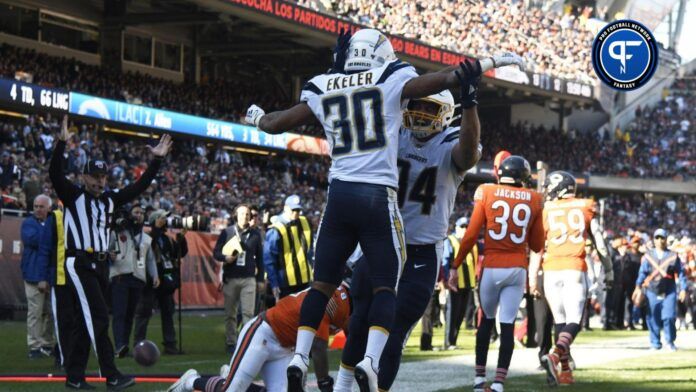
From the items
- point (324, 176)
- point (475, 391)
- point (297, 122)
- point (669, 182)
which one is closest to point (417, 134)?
point (297, 122)

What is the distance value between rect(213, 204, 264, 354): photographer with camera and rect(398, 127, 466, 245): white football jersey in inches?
285

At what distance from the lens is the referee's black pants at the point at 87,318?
30.2 ft

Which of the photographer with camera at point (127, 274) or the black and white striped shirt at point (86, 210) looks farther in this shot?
the photographer with camera at point (127, 274)

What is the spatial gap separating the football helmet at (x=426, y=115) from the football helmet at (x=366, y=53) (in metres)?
0.55

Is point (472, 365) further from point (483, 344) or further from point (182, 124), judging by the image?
point (182, 124)

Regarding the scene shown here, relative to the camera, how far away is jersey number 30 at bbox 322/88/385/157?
6309 millimetres

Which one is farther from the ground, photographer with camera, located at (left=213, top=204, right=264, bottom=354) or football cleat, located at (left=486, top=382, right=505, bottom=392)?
photographer with camera, located at (left=213, top=204, right=264, bottom=354)

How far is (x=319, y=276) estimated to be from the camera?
20.9ft

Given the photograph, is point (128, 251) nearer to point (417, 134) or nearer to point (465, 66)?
point (417, 134)

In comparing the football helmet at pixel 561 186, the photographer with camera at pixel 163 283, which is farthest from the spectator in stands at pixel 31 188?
the football helmet at pixel 561 186

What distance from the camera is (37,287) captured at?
1315 cm

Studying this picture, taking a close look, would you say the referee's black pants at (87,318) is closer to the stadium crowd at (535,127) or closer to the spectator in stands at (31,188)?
the spectator in stands at (31,188)

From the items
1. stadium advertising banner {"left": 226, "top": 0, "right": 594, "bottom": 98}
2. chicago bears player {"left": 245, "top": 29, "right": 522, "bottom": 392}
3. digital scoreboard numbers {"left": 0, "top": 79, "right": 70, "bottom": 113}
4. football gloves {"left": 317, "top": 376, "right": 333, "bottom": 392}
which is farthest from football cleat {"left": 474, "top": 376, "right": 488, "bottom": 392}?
digital scoreboard numbers {"left": 0, "top": 79, "right": 70, "bottom": 113}

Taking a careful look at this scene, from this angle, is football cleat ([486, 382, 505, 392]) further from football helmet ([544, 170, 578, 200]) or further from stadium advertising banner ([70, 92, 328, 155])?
stadium advertising banner ([70, 92, 328, 155])
